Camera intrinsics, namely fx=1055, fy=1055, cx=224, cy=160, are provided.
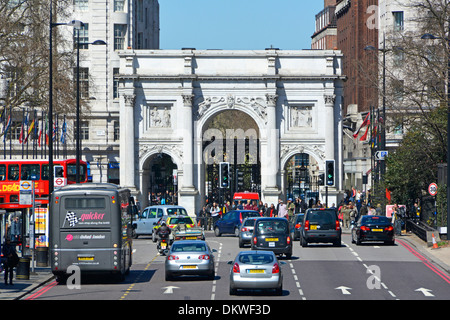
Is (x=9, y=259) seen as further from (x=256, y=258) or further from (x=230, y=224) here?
(x=230, y=224)

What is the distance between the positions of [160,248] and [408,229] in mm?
19713

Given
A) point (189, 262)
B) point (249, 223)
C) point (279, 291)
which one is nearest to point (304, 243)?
point (249, 223)

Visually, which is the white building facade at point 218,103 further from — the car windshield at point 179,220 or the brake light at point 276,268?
the brake light at point 276,268

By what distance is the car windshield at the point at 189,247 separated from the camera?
35.5 m

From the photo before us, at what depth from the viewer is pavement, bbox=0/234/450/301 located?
3172cm

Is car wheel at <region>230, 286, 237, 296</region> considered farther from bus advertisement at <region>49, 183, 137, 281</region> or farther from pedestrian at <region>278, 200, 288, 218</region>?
pedestrian at <region>278, 200, 288, 218</region>

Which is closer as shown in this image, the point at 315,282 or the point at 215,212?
the point at 315,282

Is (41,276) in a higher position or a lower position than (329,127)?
lower

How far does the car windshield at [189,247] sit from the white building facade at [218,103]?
46637 millimetres

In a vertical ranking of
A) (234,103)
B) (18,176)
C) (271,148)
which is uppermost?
(234,103)

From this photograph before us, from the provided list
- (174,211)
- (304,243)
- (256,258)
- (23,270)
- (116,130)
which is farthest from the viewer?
(116,130)

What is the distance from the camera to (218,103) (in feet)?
274

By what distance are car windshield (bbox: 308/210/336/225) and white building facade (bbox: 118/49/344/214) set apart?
32.8m

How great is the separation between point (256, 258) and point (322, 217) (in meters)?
18.5
